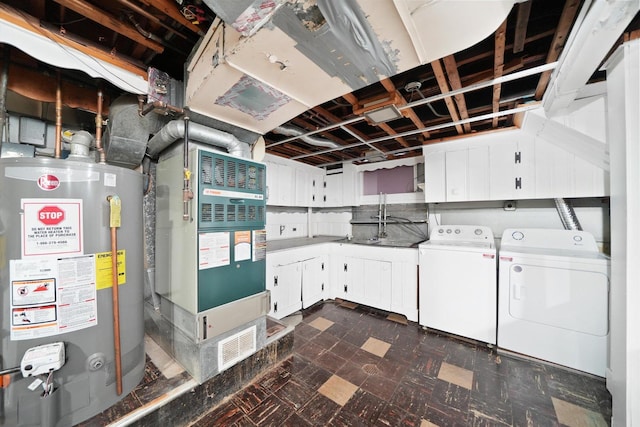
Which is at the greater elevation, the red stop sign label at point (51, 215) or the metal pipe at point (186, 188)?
the metal pipe at point (186, 188)

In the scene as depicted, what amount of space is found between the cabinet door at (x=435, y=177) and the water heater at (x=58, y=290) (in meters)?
3.21

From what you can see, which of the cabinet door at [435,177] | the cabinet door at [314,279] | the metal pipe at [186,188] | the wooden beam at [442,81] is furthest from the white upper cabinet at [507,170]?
the metal pipe at [186,188]

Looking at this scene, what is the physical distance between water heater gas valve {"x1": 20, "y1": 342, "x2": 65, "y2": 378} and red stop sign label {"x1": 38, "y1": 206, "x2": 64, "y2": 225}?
61 centimetres

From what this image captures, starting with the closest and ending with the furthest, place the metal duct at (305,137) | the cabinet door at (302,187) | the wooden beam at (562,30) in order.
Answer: the wooden beam at (562,30) → the metal duct at (305,137) → the cabinet door at (302,187)

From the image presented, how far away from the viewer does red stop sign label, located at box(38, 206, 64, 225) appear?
1099 millimetres

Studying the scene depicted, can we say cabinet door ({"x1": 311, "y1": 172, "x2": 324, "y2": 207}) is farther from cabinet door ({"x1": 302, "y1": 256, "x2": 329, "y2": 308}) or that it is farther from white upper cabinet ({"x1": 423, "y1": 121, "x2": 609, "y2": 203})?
white upper cabinet ({"x1": 423, "y1": 121, "x2": 609, "y2": 203})

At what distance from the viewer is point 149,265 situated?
79.0 inches

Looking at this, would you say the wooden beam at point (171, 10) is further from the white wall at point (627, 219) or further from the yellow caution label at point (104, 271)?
the white wall at point (627, 219)

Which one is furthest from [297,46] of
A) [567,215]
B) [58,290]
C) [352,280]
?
[567,215]

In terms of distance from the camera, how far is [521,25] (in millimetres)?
1271

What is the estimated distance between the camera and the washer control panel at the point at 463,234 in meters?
2.76

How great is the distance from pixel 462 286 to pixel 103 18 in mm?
3534

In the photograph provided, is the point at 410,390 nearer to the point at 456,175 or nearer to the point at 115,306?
the point at 115,306

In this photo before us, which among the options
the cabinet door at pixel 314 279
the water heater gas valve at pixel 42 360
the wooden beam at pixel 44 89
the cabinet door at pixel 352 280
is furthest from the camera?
the cabinet door at pixel 352 280
